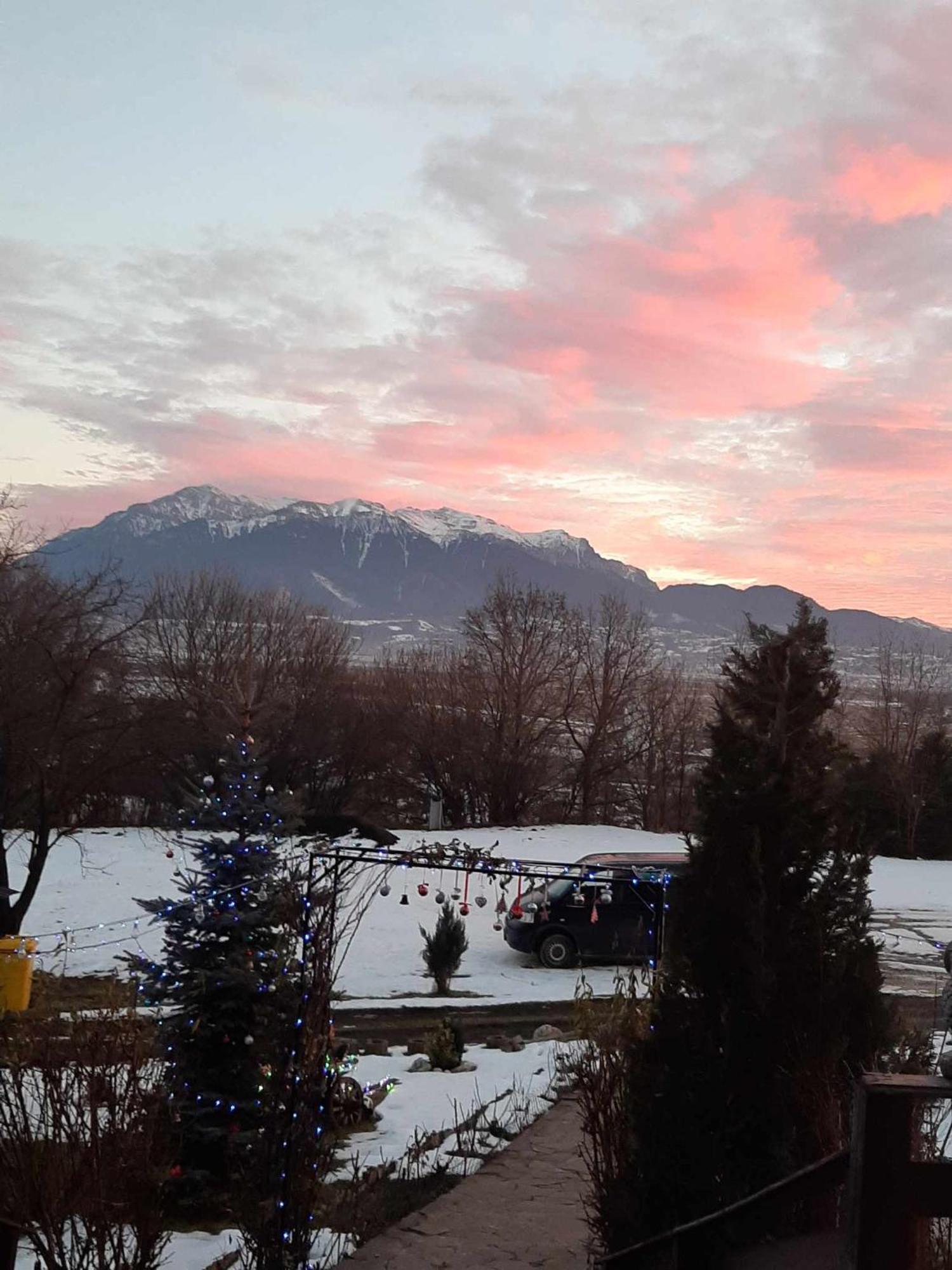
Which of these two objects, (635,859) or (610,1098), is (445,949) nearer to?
(635,859)

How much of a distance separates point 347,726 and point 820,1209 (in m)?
36.8

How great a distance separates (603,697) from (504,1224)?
36.2 meters

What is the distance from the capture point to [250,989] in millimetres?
7781

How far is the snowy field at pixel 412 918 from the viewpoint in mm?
17062

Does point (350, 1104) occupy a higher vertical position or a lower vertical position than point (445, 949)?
higher

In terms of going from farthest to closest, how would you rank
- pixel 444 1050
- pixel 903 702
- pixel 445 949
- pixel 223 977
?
pixel 903 702 → pixel 445 949 → pixel 444 1050 → pixel 223 977

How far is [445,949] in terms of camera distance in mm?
16562

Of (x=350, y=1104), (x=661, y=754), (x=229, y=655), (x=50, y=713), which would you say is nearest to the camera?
(x=350, y=1104)

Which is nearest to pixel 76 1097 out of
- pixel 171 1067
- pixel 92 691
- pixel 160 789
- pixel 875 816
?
pixel 171 1067

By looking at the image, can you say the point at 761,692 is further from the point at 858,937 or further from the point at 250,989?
the point at 250,989

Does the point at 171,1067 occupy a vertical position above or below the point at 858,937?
below

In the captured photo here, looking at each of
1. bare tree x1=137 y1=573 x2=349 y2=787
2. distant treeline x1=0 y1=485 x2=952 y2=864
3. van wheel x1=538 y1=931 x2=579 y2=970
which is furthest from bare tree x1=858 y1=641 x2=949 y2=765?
van wheel x1=538 y1=931 x2=579 y2=970

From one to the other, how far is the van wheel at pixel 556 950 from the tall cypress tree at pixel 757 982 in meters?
13.4

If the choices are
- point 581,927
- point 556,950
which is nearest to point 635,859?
point 581,927
